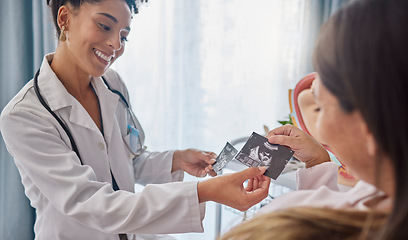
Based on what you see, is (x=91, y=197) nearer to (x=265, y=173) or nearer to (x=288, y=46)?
(x=265, y=173)

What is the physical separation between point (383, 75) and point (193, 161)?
952 mm

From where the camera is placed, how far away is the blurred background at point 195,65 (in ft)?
5.15

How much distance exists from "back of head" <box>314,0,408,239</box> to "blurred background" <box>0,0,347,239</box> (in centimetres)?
149

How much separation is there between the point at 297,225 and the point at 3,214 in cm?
155

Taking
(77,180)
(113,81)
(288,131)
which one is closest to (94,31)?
(113,81)

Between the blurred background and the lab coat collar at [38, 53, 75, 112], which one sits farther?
the blurred background

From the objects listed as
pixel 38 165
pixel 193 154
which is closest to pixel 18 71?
pixel 38 165

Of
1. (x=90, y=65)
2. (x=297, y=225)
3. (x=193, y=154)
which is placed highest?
(x=90, y=65)

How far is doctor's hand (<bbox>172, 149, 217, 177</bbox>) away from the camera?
1280 mm

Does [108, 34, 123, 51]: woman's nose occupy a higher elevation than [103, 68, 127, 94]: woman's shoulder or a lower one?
higher

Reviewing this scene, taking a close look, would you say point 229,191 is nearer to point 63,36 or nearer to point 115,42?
point 115,42

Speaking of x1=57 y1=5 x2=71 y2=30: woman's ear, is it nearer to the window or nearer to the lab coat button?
the lab coat button

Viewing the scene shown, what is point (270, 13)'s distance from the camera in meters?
2.54

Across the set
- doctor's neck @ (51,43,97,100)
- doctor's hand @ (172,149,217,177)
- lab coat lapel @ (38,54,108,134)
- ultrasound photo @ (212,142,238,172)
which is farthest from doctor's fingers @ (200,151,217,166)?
doctor's neck @ (51,43,97,100)
